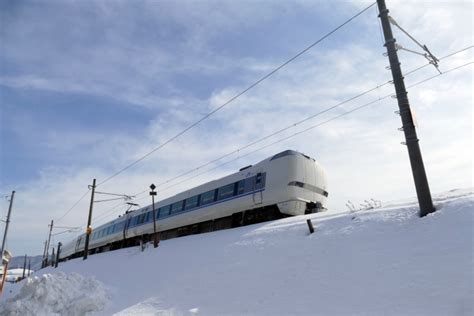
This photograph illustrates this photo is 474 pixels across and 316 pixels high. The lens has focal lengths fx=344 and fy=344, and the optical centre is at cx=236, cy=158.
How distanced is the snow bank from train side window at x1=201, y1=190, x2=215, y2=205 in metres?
8.71

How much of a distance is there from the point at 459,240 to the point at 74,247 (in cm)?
4662

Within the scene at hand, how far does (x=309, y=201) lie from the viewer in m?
16.1

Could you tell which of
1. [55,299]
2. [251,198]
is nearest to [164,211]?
[251,198]

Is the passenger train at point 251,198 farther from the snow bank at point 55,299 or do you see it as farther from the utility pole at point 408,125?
the snow bank at point 55,299

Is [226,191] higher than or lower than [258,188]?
higher

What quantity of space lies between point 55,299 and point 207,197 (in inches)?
412

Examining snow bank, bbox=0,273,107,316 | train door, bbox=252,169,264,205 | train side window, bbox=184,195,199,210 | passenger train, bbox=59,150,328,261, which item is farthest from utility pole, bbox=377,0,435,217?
train side window, bbox=184,195,199,210

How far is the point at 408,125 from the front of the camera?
29.7 feet

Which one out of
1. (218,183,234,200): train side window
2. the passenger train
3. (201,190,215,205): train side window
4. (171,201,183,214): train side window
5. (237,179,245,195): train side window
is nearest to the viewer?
the passenger train

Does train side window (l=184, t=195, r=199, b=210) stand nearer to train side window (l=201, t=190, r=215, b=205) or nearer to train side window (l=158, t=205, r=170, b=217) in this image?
train side window (l=201, t=190, r=215, b=205)

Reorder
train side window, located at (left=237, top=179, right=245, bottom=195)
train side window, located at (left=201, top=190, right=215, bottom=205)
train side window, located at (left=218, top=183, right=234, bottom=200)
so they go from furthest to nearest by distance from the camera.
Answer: train side window, located at (left=201, top=190, right=215, bottom=205) → train side window, located at (left=218, top=183, right=234, bottom=200) → train side window, located at (left=237, top=179, right=245, bottom=195)

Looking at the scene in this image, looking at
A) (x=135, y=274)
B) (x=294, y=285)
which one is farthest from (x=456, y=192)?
(x=135, y=274)

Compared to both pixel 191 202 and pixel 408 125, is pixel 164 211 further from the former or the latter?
pixel 408 125

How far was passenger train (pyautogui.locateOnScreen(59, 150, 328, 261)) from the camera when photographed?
15.5 m
